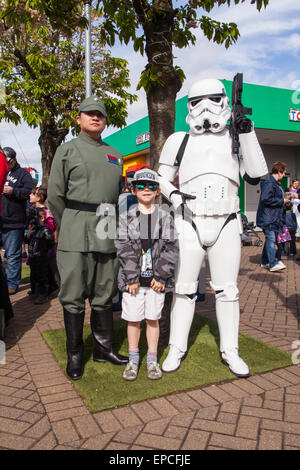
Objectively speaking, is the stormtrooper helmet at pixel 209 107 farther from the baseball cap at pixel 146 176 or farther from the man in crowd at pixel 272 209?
the man in crowd at pixel 272 209

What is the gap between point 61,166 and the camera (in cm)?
295

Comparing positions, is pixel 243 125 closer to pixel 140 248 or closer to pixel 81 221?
pixel 140 248

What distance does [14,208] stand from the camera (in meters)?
5.64

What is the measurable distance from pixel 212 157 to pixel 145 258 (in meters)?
0.95

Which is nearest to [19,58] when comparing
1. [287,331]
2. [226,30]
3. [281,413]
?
[226,30]

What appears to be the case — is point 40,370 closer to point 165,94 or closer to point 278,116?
point 165,94

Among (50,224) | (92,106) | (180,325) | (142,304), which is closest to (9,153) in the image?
(50,224)

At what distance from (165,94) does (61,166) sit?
1586mm

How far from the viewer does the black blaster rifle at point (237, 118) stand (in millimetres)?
2932

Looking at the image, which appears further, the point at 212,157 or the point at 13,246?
the point at 13,246

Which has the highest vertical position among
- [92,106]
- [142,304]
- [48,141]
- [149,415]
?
[48,141]

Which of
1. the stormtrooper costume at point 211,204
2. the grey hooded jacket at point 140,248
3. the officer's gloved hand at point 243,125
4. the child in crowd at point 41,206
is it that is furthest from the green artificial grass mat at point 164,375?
the child in crowd at point 41,206

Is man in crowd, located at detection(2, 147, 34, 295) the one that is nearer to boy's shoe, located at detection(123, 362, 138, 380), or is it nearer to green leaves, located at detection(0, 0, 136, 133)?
boy's shoe, located at detection(123, 362, 138, 380)

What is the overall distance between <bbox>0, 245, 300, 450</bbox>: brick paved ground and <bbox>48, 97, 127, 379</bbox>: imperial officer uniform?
0.40 metres
